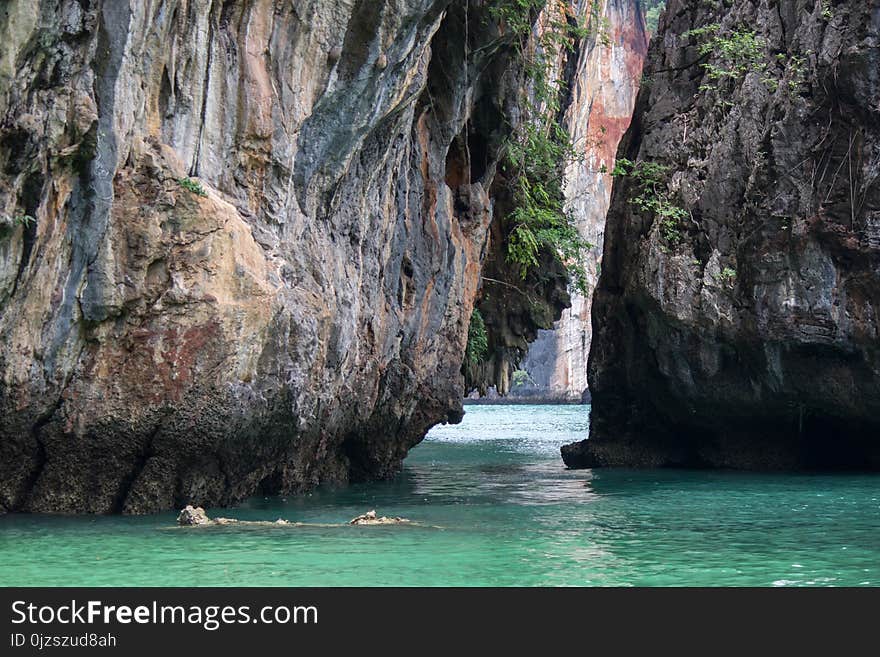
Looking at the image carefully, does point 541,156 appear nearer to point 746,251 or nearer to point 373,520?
point 746,251

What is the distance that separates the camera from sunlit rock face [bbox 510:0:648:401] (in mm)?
59188

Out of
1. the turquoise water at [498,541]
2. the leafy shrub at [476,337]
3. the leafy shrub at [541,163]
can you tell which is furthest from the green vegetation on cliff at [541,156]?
the turquoise water at [498,541]

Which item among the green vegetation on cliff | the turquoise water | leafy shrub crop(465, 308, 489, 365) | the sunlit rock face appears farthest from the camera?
the sunlit rock face

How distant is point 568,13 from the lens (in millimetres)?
20766

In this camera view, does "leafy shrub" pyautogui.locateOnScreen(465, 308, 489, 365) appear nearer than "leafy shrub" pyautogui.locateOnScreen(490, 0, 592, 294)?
No

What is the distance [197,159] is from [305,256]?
200 cm

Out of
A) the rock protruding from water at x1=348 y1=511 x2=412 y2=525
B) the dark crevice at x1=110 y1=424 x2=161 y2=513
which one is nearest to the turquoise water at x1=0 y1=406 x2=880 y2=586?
the rock protruding from water at x1=348 y1=511 x2=412 y2=525

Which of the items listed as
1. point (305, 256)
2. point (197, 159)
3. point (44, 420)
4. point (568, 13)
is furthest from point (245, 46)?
point (568, 13)

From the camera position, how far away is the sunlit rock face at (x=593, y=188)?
59.2 meters

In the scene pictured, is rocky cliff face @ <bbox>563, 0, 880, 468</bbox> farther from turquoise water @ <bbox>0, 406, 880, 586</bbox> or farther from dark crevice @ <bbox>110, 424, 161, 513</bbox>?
dark crevice @ <bbox>110, 424, 161, 513</bbox>

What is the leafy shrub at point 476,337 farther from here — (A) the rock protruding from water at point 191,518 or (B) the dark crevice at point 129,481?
(A) the rock protruding from water at point 191,518

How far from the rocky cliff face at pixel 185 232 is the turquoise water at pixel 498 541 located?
2.44 feet

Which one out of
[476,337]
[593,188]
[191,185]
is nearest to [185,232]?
[191,185]

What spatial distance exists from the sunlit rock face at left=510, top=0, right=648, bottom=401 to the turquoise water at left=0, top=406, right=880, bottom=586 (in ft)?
120
